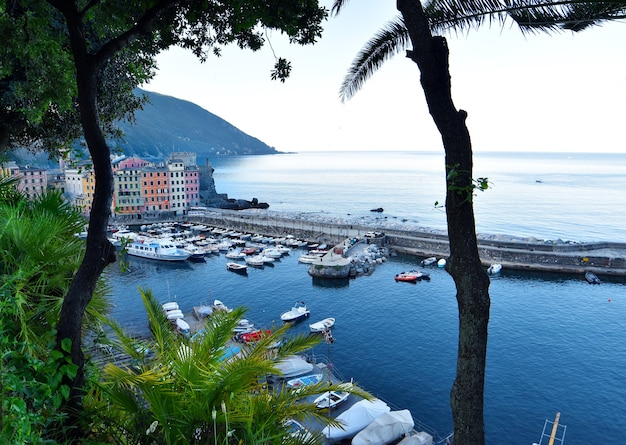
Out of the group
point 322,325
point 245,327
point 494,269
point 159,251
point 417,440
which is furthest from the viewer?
point 159,251

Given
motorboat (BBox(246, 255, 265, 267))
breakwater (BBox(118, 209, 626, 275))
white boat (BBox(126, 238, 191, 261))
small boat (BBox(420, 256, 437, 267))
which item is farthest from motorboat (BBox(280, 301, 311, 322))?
breakwater (BBox(118, 209, 626, 275))

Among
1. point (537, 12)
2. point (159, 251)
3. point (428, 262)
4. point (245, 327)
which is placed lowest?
point (245, 327)

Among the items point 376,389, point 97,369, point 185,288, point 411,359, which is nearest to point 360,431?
point 376,389

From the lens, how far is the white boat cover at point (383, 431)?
12.8 meters

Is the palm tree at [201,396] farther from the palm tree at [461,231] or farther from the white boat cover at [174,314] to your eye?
the white boat cover at [174,314]

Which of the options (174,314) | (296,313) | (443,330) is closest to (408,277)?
(443,330)

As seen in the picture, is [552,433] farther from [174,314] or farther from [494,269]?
[494,269]

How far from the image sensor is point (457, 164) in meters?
2.87

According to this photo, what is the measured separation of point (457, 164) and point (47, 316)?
3585 millimetres

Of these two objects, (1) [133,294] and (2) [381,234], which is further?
(2) [381,234]

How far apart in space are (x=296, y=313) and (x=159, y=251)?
20.2 meters

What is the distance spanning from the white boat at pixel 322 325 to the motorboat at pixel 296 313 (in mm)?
1200

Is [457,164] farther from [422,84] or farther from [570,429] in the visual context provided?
[570,429]

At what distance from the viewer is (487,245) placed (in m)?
43.6
